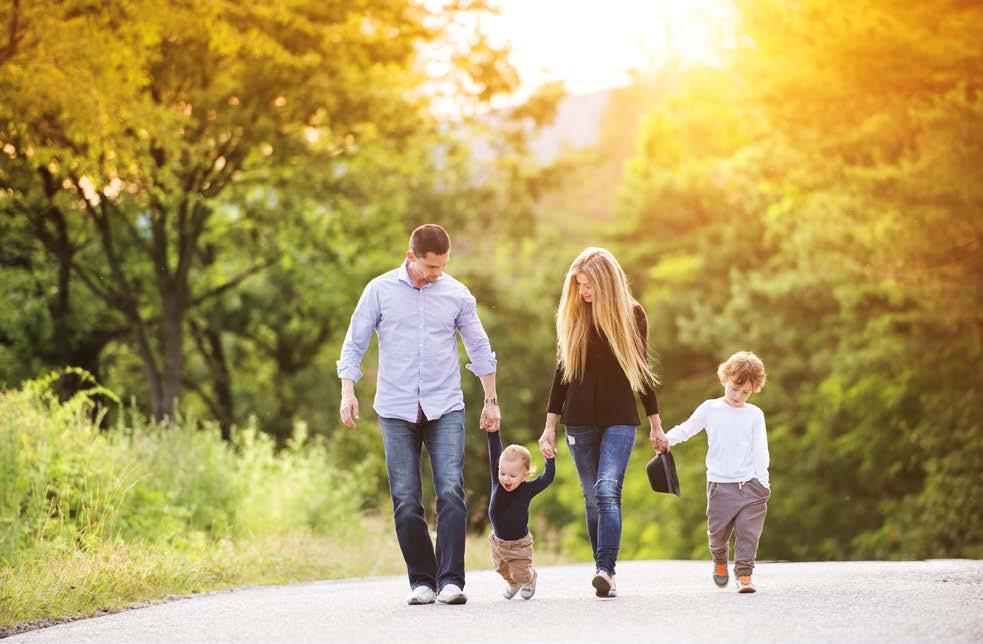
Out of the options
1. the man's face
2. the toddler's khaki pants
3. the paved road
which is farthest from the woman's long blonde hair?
the paved road

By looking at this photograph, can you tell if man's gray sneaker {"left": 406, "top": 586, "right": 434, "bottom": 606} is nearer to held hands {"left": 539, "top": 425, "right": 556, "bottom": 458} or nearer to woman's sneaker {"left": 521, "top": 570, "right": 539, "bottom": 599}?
woman's sneaker {"left": 521, "top": 570, "right": 539, "bottom": 599}

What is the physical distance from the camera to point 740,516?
8.69 m

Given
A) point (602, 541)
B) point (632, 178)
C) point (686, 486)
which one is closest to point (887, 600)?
point (602, 541)

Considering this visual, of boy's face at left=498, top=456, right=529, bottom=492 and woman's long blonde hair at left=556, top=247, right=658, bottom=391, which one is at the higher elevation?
woman's long blonde hair at left=556, top=247, right=658, bottom=391

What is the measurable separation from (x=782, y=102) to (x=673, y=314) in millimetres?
13588

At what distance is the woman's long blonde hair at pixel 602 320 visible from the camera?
28.1ft

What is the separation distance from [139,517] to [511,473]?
5.04 m

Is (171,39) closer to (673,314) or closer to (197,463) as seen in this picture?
(197,463)

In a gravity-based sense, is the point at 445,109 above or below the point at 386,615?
above

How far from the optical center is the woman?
852 centimetres

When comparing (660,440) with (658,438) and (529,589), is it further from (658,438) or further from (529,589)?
(529,589)

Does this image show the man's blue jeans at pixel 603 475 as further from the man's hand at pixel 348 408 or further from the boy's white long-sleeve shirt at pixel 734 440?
the man's hand at pixel 348 408

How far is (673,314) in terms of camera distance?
35.6 meters

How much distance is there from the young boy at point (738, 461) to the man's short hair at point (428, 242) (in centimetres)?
180
